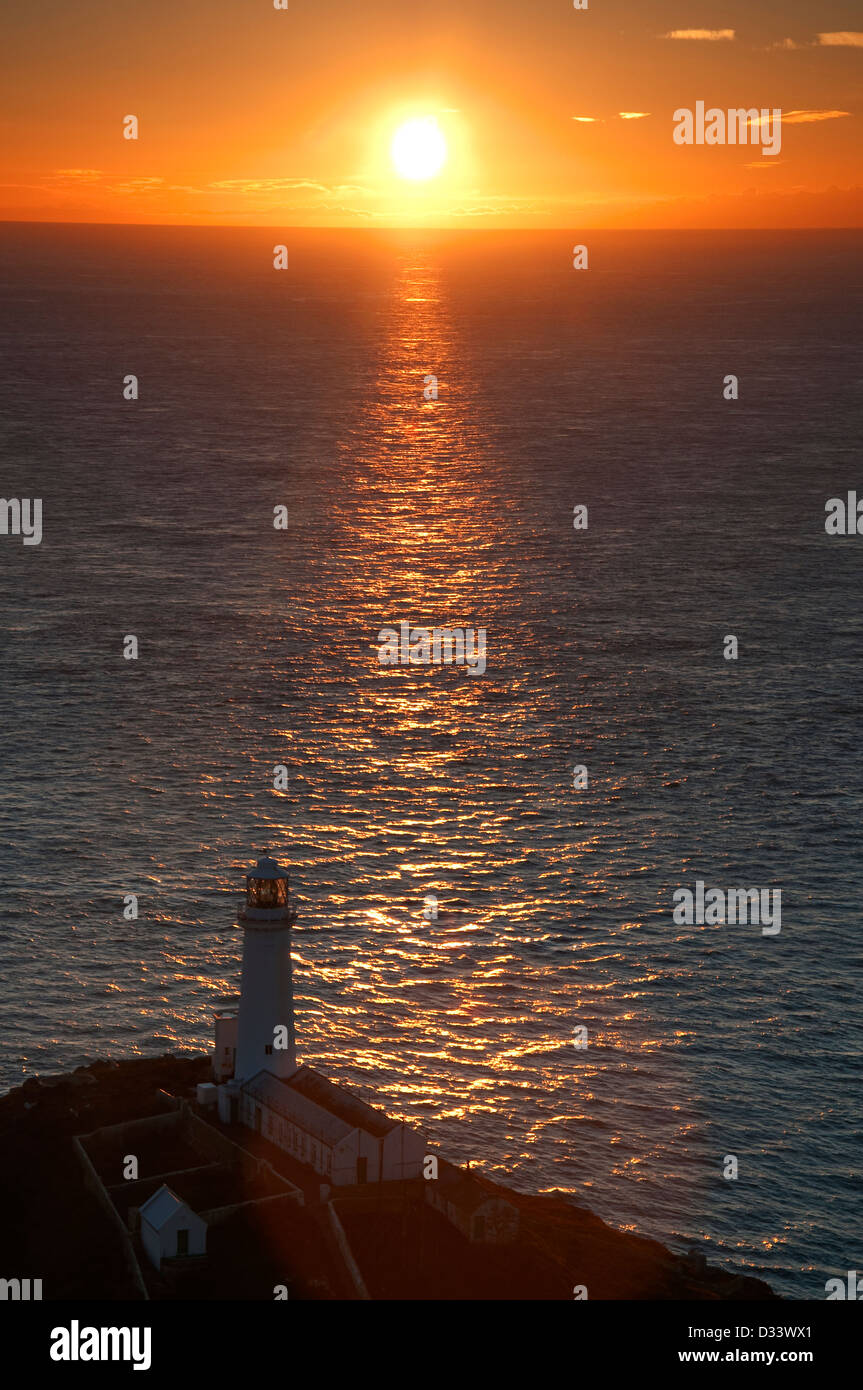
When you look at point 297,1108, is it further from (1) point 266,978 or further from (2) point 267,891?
(2) point 267,891

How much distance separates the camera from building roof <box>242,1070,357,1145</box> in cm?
5078

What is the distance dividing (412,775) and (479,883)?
13839mm

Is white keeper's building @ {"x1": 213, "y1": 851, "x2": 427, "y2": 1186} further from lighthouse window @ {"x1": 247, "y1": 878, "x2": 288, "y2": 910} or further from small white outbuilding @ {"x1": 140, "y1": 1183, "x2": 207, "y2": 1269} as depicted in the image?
small white outbuilding @ {"x1": 140, "y1": 1183, "x2": 207, "y2": 1269}

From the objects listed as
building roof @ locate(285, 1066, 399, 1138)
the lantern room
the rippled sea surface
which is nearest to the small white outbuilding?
building roof @ locate(285, 1066, 399, 1138)

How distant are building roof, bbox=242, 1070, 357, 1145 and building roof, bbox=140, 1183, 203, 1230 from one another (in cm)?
427

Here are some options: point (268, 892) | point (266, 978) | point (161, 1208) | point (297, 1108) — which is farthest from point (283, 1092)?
point (161, 1208)

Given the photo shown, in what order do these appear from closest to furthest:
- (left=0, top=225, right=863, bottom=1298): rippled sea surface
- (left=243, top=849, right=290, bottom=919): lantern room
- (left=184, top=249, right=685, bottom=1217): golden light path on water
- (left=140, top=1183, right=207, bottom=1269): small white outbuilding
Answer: (left=140, top=1183, right=207, bottom=1269): small white outbuilding
(left=243, top=849, right=290, bottom=919): lantern room
(left=0, top=225, right=863, bottom=1298): rippled sea surface
(left=184, top=249, right=685, bottom=1217): golden light path on water

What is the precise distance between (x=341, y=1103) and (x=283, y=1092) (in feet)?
5.79

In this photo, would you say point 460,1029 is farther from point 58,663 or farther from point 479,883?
point 58,663

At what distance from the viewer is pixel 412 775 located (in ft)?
315

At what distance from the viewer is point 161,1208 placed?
48125 mm
